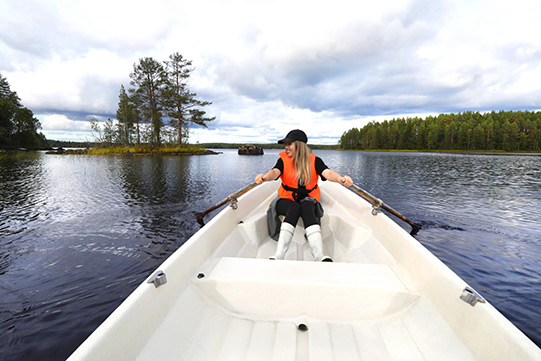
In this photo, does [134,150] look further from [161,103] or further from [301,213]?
[301,213]

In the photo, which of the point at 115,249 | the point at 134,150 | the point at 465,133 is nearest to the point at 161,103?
the point at 134,150

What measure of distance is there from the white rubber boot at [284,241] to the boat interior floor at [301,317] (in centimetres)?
51

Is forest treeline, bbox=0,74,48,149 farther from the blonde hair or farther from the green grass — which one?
the blonde hair

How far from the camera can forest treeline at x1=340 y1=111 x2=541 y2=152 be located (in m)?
77.7

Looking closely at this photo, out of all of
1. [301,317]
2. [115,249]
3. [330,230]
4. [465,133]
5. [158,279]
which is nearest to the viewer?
[158,279]

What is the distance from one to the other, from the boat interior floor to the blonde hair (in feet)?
4.83

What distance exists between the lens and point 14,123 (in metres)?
44.0

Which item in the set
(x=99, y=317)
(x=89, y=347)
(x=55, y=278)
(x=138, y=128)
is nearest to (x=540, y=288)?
(x=89, y=347)

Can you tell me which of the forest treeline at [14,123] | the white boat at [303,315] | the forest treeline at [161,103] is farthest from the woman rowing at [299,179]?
the forest treeline at [14,123]

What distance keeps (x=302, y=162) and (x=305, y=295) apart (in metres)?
1.97

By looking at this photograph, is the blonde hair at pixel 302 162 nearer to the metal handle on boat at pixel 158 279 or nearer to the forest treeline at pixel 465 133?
the metal handle on boat at pixel 158 279

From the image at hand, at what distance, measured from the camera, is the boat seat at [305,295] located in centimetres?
196

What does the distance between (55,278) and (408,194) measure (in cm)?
1298

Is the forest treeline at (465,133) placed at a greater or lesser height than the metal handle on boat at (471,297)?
greater
